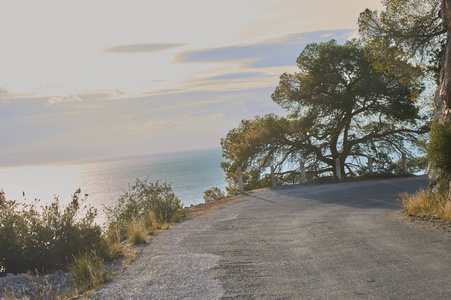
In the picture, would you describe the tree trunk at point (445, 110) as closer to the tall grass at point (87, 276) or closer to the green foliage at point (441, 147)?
the green foliage at point (441, 147)

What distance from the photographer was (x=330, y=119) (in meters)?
28.1

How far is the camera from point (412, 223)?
10203 millimetres

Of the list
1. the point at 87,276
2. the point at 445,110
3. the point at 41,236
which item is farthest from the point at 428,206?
the point at 41,236

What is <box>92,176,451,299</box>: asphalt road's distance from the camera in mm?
5809

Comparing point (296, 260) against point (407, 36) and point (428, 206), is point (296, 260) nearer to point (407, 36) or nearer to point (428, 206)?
point (428, 206)

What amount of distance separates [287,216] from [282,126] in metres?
15.5

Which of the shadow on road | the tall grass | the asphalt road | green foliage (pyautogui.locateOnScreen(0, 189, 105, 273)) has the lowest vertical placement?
the shadow on road

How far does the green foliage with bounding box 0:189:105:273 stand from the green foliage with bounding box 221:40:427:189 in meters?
18.4

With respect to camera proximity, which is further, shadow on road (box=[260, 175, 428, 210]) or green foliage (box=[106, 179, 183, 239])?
shadow on road (box=[260, 175, 428, 210])

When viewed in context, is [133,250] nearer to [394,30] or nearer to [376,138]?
[394,30]

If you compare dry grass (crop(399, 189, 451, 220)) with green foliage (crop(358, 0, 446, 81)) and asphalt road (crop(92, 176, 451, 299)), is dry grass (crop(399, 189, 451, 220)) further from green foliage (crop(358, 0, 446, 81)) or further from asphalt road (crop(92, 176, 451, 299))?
green foliage (crop(358, 0, 446, 81))

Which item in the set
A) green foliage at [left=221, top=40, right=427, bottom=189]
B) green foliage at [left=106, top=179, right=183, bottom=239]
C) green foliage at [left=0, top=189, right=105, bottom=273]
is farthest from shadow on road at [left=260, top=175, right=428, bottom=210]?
green foliage at [left=0, top=189, right=105, bottom=273]

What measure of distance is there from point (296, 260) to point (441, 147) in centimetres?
Answer: 630

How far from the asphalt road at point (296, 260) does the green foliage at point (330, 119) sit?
15.0 m
